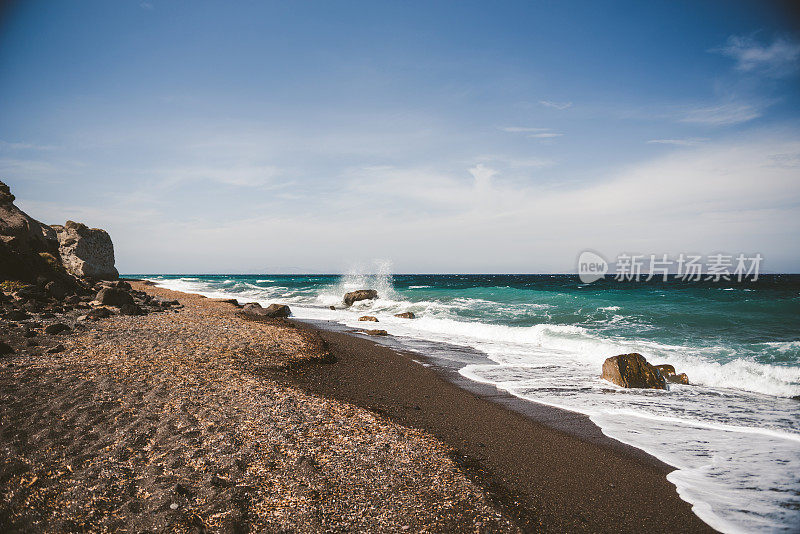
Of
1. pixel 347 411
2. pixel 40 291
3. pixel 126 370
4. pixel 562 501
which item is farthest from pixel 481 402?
pixel 40 291

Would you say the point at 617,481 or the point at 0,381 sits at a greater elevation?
the point at 0,381

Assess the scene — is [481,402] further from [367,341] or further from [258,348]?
[367,341]

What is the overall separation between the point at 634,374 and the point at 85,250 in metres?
35.2

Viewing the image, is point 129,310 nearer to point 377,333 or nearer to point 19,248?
point 19,248

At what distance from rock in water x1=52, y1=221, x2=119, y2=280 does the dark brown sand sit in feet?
91.0

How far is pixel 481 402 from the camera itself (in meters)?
7.72

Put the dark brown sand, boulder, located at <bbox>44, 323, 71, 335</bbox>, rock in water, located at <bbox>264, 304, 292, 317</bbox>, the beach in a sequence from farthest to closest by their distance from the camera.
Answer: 1. rock in water, located at <bbox>264, 304, 292, 317</bbox>
2. boulder, located at <bbox>44, 323, 71, 335</bbox>
3. the dark brown sand
4. the beach

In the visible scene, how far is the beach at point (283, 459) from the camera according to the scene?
355 centimetres

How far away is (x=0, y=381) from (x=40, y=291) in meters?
9.63

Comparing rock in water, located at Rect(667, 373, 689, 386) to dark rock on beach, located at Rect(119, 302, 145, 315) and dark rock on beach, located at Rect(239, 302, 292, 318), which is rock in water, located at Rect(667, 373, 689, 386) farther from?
dark rock on beach, located at Rect(119, 302, 145, 315)

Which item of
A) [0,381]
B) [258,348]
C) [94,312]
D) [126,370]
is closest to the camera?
[0,381]

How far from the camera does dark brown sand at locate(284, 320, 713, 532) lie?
3965 millimetres

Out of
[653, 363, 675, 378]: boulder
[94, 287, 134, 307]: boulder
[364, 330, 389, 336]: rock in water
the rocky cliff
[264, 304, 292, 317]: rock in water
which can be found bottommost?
[364, 330, 389, 336]: rock in water

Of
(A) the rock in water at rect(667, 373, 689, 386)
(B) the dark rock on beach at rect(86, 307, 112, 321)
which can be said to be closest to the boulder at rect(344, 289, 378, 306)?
(B) the dark rock on beach at rect(86, 307, 112, 321)
